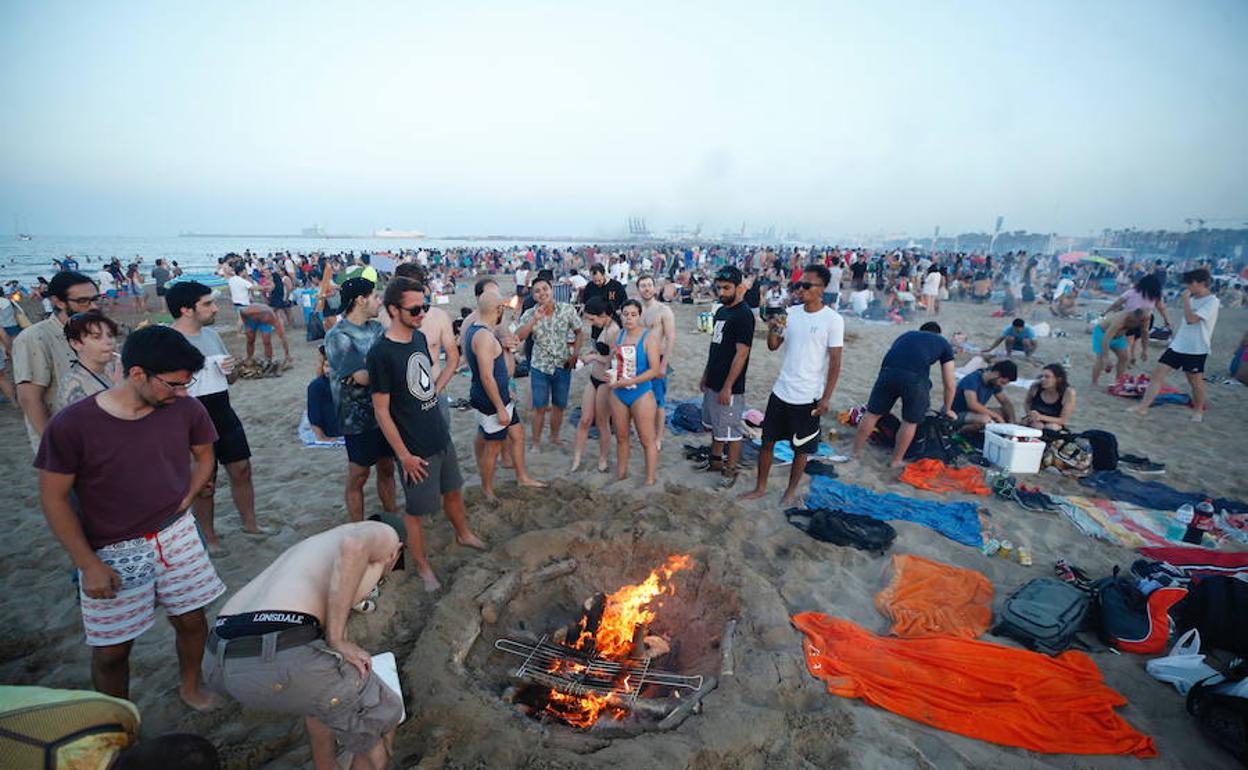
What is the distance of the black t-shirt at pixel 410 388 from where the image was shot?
3.56m

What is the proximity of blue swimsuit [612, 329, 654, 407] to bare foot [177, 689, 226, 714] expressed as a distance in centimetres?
396

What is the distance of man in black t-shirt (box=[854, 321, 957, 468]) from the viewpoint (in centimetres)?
607

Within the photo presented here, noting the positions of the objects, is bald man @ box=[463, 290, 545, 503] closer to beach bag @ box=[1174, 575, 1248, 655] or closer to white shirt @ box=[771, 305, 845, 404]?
white shirt @ box=[771, 305, 845, 404]

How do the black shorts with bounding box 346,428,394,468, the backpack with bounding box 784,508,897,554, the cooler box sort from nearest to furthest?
the black shorts with bounding box 346,428,394,468, the backpack with bounding box 784,508,897,554, the cooler box

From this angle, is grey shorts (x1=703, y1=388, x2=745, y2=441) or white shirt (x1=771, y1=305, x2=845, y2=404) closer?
white shirt (x1=771, y1=305, x2=845, y2=404)

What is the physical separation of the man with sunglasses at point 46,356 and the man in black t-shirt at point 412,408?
1932mm

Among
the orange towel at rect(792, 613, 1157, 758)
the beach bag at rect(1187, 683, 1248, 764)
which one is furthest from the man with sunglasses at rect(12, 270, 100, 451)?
the beach bag at rect(1187, 683, 1248, 764)

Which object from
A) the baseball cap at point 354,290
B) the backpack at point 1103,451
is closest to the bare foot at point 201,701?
the baseball cap at point 354,290

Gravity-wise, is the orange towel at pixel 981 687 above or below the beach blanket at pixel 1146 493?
below

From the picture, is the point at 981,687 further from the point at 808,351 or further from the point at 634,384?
the point at 634,384

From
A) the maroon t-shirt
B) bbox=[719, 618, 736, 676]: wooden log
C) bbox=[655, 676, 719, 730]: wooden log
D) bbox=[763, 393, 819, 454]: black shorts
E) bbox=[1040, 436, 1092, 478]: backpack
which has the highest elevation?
the maroon t-shirt

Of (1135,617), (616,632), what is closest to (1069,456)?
(1135,617)

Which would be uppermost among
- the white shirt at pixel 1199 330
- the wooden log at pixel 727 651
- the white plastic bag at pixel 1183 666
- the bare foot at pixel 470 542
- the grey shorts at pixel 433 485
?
the white shirt at pixel 1199 330

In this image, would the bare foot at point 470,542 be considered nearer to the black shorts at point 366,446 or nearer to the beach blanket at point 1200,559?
the black shorts at point 366,446
